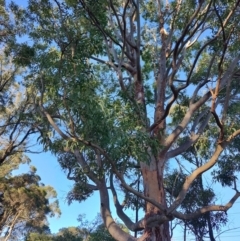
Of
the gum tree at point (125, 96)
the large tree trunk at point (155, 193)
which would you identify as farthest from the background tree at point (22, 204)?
the large tree trunk at point (155, 193)

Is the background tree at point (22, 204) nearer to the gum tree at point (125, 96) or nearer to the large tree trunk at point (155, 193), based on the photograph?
the gum tree at point (125, 96)

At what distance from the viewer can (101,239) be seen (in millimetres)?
11141

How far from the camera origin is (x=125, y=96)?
5.64 m

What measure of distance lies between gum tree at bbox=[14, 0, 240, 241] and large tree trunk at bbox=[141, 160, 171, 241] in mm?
18

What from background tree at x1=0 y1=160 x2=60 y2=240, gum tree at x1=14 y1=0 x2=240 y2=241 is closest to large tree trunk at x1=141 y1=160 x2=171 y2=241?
gum tree at x1=14 y1=0 x2=240 y2=241

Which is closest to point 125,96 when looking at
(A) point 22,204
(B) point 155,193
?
(B) point 155,193

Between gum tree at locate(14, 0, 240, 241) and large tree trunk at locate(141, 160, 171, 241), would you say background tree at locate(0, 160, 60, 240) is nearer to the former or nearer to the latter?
gum tree at locate(14, 0, 240, 241)

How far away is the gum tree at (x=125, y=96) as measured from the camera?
4.94 m

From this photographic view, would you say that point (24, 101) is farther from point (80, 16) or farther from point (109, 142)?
point (109, 142)

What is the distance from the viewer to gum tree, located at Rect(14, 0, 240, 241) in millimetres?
4938

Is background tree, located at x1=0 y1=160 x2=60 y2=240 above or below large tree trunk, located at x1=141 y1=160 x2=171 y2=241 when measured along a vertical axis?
above

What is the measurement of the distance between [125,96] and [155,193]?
183 centimetres

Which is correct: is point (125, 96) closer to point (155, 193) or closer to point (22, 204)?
point (155, 193)

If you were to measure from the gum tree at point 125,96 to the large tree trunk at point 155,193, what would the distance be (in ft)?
0.06
